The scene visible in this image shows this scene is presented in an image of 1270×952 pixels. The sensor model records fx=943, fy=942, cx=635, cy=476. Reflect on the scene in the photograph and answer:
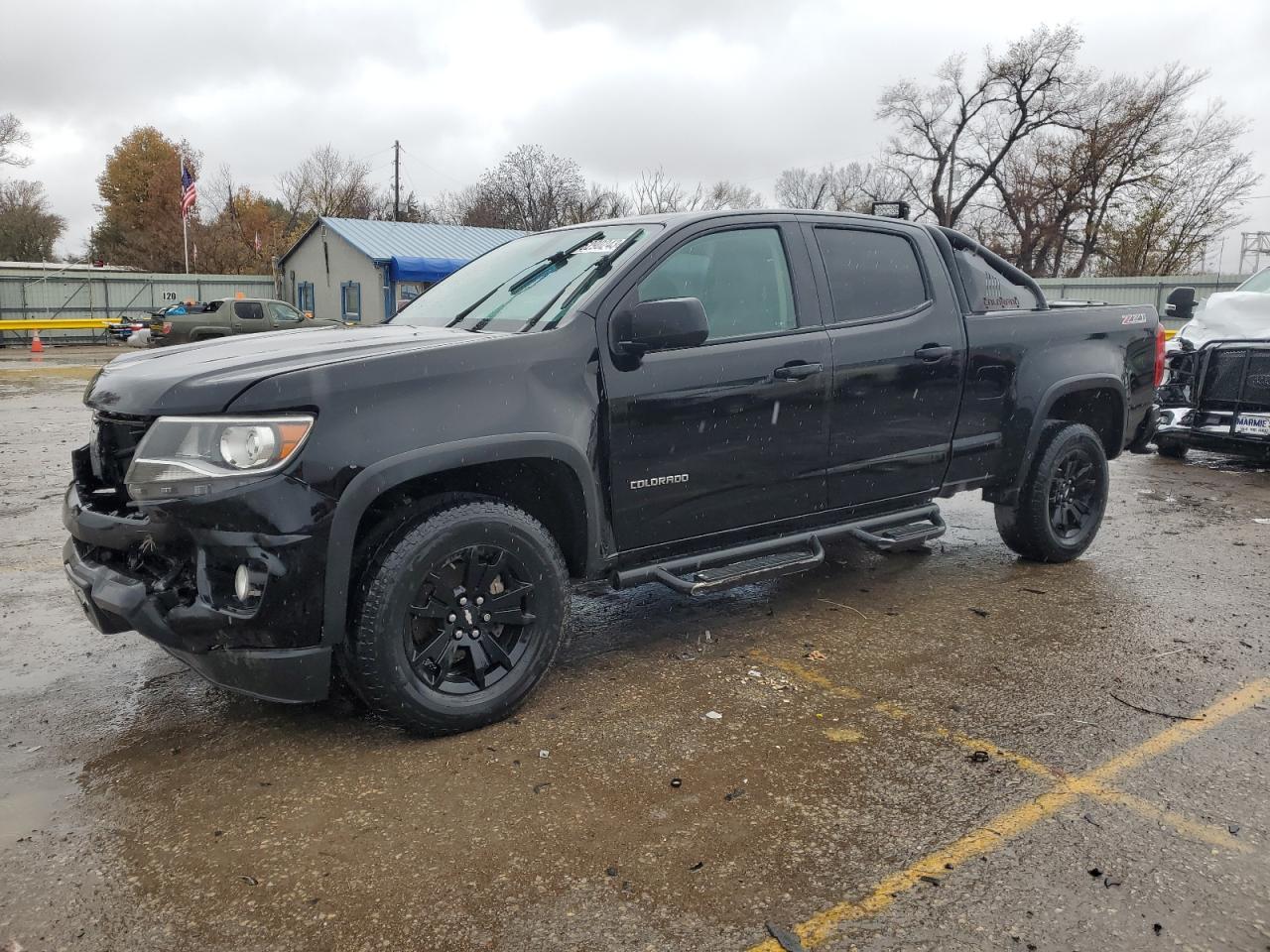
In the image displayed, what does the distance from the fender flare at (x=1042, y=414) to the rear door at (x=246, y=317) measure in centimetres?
2186

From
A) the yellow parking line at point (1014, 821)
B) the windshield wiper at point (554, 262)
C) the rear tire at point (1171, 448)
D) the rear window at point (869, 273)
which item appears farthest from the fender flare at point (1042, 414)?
the rear tire at point (1171, 448)

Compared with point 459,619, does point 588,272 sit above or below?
above

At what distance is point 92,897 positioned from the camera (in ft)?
7.92

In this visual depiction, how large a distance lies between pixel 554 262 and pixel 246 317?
22.0 m

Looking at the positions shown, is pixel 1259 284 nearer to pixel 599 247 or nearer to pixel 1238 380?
pixel 1238 380

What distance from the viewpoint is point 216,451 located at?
2.90m

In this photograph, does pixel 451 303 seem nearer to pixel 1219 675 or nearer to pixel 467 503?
pixel 467 503

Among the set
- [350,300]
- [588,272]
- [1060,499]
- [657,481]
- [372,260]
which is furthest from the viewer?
[350,300]

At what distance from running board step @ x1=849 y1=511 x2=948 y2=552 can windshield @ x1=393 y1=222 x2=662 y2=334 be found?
1731mm

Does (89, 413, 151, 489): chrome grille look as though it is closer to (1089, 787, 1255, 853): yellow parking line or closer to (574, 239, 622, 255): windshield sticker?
(574, 239, 622, 255): windshield sticker

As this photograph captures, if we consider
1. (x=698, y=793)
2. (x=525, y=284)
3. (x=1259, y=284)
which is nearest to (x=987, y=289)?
(x=525, y=284)

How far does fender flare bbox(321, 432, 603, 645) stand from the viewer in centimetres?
296

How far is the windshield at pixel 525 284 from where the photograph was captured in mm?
3727

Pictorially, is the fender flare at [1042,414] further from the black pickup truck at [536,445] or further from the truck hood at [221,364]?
the truck hood at [221,364]
